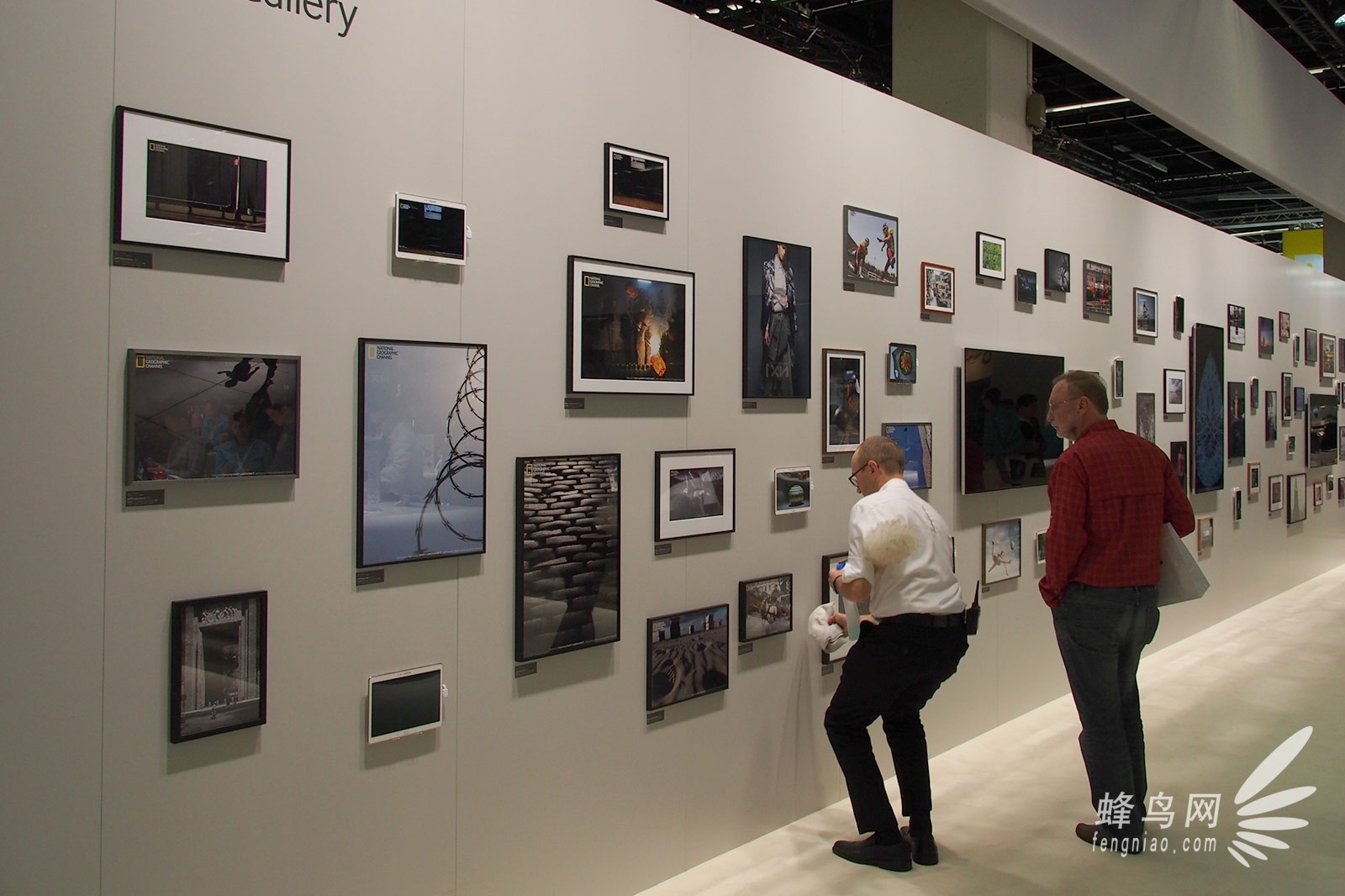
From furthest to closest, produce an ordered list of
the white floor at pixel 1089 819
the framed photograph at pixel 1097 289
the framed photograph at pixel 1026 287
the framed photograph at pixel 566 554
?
the framed photograph at pixel 1097 289 < the framed photograph at pixel 1026 287 < the white floor at pixel 1089 819 < the framed photograph at pixel 566 554

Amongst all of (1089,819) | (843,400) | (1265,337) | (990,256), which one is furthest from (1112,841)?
(1265,337)

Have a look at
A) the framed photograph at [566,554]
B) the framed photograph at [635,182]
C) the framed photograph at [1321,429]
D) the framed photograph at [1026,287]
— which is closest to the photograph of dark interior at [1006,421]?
the framed photograph at [1026,287]

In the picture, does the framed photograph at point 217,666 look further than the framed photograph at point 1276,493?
No

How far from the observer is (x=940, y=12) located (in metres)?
6.46

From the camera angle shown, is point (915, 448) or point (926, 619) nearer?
point (926, 619)

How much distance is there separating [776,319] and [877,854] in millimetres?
2273

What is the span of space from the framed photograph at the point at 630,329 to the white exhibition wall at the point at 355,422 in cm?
7

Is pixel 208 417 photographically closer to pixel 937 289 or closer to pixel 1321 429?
pixel 937 289

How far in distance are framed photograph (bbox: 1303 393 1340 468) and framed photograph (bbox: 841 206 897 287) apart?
344 inches

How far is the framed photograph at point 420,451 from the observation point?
288cm

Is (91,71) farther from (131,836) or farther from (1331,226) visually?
(1331,226)

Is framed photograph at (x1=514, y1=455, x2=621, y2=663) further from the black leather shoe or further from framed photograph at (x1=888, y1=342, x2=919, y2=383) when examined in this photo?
the black leather shoe

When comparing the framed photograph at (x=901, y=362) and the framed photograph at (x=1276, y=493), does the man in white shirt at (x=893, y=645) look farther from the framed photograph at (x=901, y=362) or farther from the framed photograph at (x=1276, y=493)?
the framed photograph at (x=1276, y=493)

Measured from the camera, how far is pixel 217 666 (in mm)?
2584
